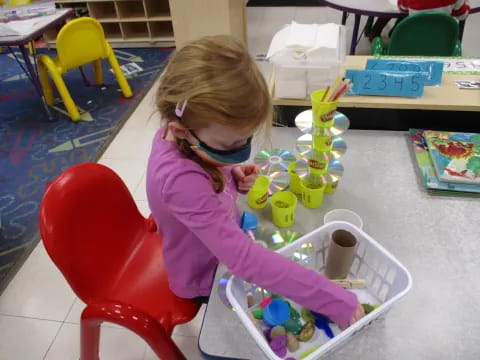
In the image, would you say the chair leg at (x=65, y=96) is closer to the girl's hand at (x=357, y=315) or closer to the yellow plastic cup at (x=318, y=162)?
the yellow plastic cup at (x=318, y=162)

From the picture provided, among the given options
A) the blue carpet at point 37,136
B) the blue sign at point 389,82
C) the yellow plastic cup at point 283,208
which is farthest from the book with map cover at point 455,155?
the blue carpet at point 37,136

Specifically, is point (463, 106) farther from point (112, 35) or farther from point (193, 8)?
point (112, 35)

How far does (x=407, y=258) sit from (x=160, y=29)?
141 inches

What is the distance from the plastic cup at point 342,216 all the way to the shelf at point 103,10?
342cm

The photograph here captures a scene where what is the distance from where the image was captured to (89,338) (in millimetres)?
889

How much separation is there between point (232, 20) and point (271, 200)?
2.34 m

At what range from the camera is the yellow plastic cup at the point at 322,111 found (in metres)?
0.82

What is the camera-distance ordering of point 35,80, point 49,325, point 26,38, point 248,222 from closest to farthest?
1. point 248,222
2. point 49,325
3. point 26,38
4. point 35,80

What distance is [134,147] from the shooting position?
2.34 m

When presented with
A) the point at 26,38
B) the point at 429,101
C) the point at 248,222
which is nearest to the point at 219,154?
the point at 248,222

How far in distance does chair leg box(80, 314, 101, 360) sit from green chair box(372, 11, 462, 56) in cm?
195

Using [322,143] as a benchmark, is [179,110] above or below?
above

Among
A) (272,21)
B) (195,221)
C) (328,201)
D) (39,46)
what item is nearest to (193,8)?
(272,21)

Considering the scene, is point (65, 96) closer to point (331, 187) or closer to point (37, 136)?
point (37, 136)
